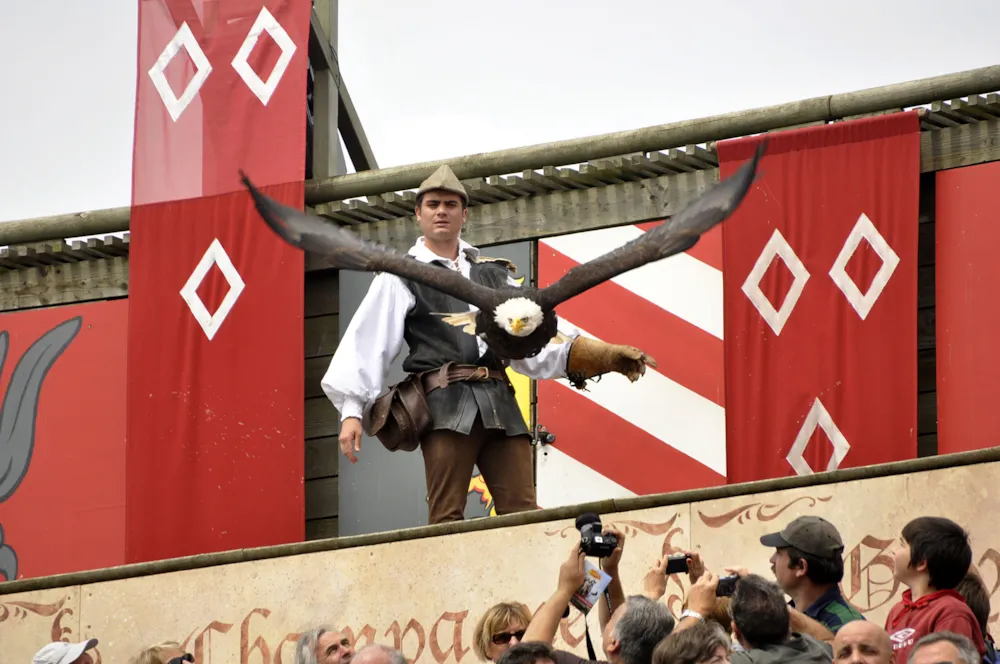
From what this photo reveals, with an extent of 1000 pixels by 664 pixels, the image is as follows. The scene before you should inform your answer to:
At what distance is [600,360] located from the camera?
33.5 ft

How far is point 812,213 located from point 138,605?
13.4 ft

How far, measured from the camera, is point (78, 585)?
34.5ft

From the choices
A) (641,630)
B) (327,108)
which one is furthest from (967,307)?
(641,630)

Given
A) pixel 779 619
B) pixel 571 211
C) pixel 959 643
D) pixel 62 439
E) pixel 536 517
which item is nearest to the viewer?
pixel 959 643

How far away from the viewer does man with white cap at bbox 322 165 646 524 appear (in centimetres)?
998

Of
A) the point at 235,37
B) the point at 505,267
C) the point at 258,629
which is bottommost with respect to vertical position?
the point at 258,629

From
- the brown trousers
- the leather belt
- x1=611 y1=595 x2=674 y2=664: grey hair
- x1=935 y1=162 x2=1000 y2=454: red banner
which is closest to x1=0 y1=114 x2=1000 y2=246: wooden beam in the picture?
x1=935 y1=162 x2=1000 y2=454: red banner

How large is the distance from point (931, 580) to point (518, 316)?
291 centimetres

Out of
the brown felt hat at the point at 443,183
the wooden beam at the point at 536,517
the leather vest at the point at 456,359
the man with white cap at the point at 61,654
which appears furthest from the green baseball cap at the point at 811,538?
the brown felt hat at the point at 443,183

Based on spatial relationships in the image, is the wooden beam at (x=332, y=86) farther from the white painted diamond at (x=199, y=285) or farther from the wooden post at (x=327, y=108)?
the white painted diamond at (x=199, y=285)

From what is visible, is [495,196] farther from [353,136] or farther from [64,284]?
[64,284]

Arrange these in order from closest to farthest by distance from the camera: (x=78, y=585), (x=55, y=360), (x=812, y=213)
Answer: (x=78, y=585) → (x=812, y=213) → (x=55, y=360)

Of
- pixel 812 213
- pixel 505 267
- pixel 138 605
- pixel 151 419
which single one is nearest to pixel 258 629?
pixel 138 605

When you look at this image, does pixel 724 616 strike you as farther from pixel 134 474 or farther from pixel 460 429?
pixel 134 474
